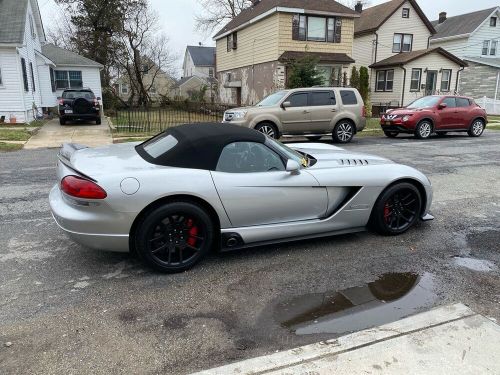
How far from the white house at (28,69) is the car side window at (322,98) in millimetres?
12824

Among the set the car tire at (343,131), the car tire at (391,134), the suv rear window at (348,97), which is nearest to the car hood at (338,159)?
the car tire at (343,131)

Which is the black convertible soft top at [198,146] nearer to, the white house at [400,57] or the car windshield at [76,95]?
the car windshield at [76,95]

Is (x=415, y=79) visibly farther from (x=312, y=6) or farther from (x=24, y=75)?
(x=24, y=75)

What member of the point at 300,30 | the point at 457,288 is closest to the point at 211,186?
the point at 457,288

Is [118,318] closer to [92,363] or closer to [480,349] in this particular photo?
[92,363]

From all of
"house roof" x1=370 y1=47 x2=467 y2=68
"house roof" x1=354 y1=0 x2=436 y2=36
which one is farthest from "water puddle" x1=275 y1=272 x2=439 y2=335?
"house roof" x1=354 y1=0 x2=436 y2=36

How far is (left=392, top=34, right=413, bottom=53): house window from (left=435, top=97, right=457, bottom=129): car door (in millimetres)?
17034

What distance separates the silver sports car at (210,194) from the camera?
362cm

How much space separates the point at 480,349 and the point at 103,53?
35.0m

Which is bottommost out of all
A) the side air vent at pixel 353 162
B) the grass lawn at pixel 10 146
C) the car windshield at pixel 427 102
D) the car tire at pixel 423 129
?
the grass lawn at pixel 10 146

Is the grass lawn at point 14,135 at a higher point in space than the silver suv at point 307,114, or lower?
lower

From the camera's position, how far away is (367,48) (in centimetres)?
3086

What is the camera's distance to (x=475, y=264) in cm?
422

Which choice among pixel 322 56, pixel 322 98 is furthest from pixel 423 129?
pixel 322 56
